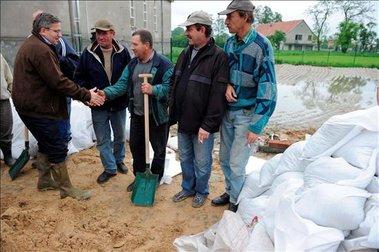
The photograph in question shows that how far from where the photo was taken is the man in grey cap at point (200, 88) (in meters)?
2.71

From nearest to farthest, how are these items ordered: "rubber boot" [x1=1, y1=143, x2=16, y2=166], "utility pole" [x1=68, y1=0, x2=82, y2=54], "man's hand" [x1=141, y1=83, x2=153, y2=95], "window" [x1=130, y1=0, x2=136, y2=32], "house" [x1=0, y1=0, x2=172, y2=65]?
"man's hand" [x1=141, y1=83, x2=153, y2=95], "rubber boot" [x1=1, y1=143, x2=16, y2=166], "house" [x1=0, y1=0, x2=172, y2=65], "utility pole" [x1=68, y1=0, x2=82, y2=54], "window" [x1=130, y1=0, x2=136, y2=32]

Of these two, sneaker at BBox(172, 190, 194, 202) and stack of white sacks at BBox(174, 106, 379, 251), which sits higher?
stack of white sacks at BBox(174, 106, 379, 251)

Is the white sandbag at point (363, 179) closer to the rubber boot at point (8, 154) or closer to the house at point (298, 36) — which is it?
the rubber boot at point (8, 154)

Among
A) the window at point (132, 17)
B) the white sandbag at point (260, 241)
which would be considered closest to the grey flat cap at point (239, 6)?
the white sandbag at point (260, 241)

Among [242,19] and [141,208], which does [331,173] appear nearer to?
[242,19]

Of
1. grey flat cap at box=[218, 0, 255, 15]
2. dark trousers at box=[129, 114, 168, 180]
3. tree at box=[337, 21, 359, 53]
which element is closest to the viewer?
grey flat cap at box=[218, 0, 255, 15]

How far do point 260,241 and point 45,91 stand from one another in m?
2.35

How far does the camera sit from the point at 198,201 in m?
3.28

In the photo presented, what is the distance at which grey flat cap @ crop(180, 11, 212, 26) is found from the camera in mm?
2682

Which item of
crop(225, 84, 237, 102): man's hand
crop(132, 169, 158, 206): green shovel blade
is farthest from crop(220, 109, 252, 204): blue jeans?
crop(132, 169, 158, 206): green shovel blade

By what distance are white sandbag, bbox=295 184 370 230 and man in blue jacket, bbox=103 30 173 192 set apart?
1777 millimetres

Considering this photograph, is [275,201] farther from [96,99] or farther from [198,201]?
[96,99]

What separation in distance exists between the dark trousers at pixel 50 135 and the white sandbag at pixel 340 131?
7.73 feet

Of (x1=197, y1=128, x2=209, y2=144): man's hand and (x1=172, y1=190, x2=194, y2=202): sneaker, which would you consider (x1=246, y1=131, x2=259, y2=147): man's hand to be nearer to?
(x1=197, y1=128, x2=209, y2=144): man's hand
